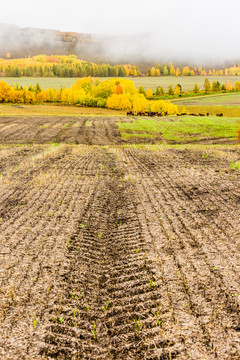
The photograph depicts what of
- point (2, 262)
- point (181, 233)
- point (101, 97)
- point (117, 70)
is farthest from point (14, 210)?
point (117, 70)

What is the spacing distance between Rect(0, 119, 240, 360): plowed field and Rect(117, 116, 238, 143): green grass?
79.7 ft

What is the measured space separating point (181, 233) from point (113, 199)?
466cm

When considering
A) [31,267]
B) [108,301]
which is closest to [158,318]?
[108,301]

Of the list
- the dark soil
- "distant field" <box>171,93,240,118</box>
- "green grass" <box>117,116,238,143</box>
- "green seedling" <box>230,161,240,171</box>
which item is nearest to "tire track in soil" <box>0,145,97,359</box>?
the dark soil

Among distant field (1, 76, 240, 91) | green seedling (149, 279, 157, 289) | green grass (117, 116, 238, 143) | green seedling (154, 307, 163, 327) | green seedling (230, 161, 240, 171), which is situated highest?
distant field (1, 76, 240, 91)

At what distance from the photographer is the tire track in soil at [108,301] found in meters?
5.31

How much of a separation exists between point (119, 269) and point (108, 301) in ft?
4.30

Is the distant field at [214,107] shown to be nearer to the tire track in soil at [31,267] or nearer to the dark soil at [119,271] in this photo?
the dark soil at [119,271]

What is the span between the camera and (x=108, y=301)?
651 cm

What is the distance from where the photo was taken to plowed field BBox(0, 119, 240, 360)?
539 cm

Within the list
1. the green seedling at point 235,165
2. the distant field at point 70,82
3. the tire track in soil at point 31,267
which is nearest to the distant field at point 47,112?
the distant field at point 70,82

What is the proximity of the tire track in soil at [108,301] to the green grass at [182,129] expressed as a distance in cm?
2949

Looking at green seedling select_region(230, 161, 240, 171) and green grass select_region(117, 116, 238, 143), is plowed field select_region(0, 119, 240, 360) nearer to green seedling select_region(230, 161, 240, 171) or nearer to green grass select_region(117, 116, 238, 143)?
green seedling select_region(230, 161, 240, 171)

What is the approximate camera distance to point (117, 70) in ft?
585
